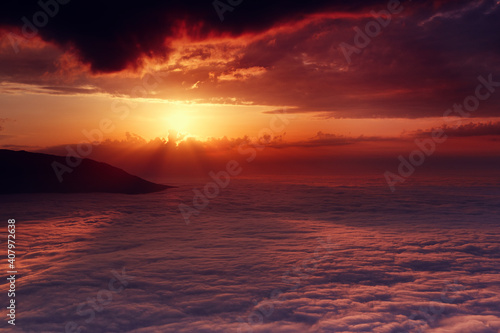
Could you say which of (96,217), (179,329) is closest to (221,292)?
(179,329)

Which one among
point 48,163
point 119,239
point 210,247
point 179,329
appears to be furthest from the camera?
point 48,163

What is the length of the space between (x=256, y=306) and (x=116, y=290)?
225 cm

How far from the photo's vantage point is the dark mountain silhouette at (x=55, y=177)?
81.6 ft

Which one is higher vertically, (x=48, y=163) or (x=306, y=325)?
(x=48, y=163)

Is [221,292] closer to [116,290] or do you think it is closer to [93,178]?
[116,290]

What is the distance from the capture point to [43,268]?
687 cm

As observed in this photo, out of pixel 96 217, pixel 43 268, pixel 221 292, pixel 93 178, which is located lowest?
pixel 221 292

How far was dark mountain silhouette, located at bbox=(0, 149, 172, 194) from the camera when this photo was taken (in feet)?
81.6

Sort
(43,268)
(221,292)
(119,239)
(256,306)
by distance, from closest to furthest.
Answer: (256,306) < (221,292) < (43,268) < (119,239)

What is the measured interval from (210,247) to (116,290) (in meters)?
3.38

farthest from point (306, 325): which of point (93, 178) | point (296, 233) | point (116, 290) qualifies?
point (93, 178)

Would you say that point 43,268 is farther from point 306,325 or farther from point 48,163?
point 48,163

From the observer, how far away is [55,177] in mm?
26234

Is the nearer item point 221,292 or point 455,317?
point 455,317
